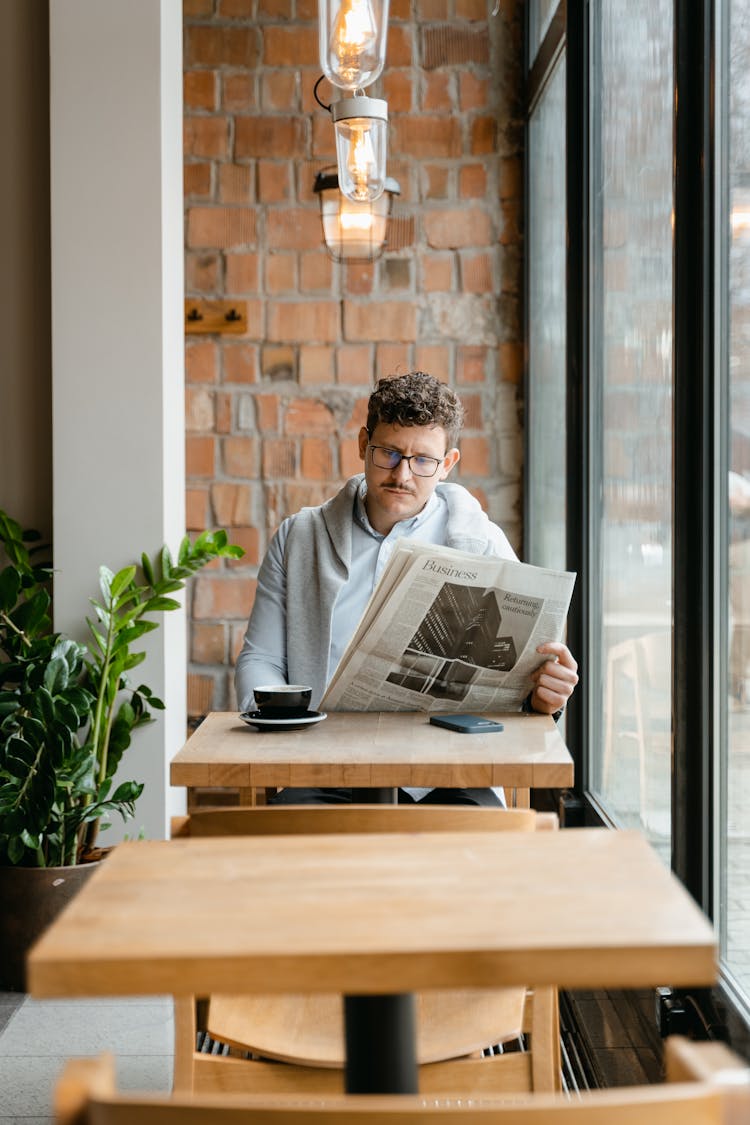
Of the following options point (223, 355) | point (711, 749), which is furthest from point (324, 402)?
point (711, 749)

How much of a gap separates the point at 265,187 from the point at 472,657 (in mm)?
2432

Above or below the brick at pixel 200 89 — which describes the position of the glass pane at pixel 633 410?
below

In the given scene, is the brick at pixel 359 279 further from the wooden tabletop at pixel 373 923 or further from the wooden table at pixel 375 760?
the wooden tabletop at pixel 373 923

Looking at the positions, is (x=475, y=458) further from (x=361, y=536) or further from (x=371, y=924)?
(x=371, y=924)

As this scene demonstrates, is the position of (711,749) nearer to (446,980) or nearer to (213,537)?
(446,980)

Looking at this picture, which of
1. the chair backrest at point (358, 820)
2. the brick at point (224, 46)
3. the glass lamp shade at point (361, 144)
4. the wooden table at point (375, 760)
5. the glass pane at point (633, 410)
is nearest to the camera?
the chair backrest at point (358, 820)

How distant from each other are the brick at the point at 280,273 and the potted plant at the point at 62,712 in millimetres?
1203

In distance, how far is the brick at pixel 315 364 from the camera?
3.95m

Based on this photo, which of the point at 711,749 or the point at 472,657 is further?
the point at 472,657

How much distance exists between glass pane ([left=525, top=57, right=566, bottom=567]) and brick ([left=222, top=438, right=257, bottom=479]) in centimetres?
92

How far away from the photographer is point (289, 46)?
3908 mm

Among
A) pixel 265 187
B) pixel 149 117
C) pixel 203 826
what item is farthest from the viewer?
Answer: pixel 265 187

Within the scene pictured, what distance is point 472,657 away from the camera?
2.01 metres

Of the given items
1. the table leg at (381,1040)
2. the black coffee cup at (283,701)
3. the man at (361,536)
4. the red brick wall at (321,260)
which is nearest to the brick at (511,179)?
the red brick wall at (321,260)
